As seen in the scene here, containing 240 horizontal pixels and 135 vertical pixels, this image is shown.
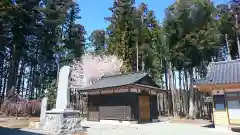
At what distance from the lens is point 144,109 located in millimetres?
15609

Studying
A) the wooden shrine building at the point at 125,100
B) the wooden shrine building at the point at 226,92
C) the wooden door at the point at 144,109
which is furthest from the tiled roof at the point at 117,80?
the wooden shrine building at the point at 226,92

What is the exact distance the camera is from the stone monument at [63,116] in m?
8.73

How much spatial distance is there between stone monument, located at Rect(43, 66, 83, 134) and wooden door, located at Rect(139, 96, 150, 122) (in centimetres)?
662

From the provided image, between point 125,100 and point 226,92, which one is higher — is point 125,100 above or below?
below

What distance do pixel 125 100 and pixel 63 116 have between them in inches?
260

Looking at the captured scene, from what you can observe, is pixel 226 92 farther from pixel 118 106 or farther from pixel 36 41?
pixel 36 41

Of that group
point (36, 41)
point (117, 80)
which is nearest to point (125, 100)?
point (117, 80)

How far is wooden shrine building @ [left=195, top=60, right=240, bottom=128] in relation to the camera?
10.6 metres

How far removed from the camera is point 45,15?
23.8 m

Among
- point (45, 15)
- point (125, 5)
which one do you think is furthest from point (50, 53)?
point (125, 5)

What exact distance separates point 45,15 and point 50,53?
4.17 m

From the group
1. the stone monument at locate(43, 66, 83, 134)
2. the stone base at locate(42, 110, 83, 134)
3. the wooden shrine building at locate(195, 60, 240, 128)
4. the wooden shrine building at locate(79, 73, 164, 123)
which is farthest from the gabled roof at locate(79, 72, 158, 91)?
the stone base at locate(42, 110, 83, 134)

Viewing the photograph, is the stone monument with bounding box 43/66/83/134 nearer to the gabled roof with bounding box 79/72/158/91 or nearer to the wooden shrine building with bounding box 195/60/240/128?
the gabled roof with bounding box 79/72/158/91

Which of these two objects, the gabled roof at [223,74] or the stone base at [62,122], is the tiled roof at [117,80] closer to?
the gabled roof at [223,74]
